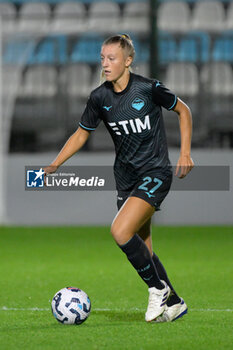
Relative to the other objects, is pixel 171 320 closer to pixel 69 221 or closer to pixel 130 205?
pixel 130 205

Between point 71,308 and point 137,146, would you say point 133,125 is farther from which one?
point 71,308

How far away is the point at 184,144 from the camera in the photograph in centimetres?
541

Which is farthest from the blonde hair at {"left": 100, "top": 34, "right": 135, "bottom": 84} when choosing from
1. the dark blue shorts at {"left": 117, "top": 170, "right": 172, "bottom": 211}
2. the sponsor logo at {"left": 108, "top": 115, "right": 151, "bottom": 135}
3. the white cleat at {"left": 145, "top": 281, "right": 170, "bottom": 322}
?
the white cleat at {"left": 145, "top": 281, "right": 170, "bottom": 322}

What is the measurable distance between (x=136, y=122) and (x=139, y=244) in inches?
30.3

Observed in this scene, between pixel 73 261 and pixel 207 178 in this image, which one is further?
pixel 73 261

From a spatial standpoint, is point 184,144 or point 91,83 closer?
point 184,144

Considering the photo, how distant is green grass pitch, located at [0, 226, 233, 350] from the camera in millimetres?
5016

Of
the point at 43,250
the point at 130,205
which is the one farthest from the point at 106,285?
the point at 43,250

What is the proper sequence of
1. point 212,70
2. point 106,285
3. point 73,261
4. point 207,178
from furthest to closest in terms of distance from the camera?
point 212,70
point 73,261
point 106,285
point 207,178

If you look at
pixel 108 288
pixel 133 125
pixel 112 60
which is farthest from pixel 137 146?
pixel 108 288

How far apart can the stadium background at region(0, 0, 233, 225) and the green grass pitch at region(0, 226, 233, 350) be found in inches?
47.1

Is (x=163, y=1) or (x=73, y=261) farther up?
(x=163, y=1)

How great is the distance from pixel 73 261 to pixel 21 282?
88.1 inches

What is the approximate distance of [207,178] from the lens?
631cm
